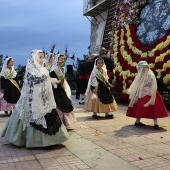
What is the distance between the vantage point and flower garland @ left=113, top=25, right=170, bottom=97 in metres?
9.12

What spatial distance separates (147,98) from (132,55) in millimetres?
4482

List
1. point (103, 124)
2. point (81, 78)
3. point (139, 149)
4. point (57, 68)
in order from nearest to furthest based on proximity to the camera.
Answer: point (139, 149) < point (57, 68) < point (103, 124) < point (81, 78)

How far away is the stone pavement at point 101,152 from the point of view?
A: 13.3 ft

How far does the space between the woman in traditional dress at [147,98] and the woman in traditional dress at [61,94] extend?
1520mm

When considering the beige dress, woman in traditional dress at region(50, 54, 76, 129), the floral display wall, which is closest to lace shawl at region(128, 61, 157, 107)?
the beige dress

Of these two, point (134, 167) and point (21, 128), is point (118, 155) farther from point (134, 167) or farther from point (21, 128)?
point (21, 128)

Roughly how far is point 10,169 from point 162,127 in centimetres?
390

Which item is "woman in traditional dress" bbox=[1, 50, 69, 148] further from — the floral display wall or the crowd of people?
the floral display wall

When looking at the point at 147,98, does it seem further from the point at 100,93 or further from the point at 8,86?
the point at 8,86

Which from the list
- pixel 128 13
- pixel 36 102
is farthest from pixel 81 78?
pixel 36 102

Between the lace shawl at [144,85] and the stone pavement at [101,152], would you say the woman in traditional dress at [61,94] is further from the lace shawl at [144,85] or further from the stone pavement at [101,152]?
the lace shawl at [144,85]

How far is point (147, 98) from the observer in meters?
6.54

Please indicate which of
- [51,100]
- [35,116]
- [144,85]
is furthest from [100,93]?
[35,116]

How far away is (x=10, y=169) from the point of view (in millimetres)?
3918
